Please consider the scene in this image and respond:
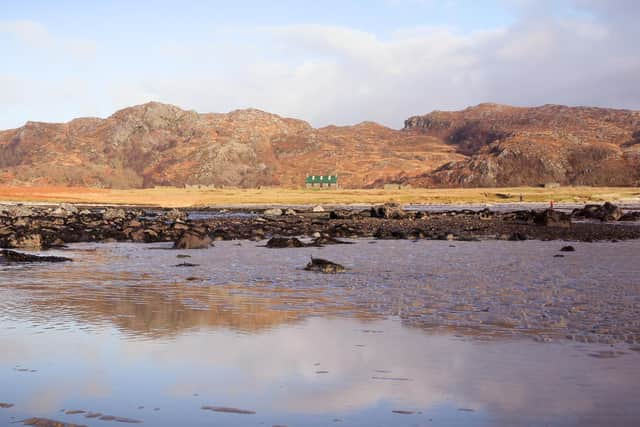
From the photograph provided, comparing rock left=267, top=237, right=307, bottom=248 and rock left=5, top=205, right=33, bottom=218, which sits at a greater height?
rock left=5, top=205, right=33, bottom=218

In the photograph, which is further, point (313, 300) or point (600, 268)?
point (600, 268)

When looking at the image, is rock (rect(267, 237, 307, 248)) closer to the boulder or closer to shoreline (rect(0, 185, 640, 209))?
the boulder

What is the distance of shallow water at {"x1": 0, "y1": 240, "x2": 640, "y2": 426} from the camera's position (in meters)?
6.52

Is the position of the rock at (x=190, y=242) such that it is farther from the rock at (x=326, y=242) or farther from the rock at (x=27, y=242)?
the rock at (x=27, y=242)

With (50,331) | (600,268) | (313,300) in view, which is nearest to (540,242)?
(600,268)

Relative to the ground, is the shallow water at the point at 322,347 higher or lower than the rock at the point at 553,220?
lower

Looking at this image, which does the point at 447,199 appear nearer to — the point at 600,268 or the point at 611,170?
the point at 600,268

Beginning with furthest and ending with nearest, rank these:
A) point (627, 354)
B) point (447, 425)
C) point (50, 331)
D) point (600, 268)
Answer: point (600, 268), point (50, 331), point (627, 354), point (447, 425)

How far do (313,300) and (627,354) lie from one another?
20.1ft

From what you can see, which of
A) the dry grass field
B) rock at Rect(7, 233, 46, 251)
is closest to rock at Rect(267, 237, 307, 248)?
rock at Rect(7, 233, 46, 251)

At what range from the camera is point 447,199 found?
10431cm

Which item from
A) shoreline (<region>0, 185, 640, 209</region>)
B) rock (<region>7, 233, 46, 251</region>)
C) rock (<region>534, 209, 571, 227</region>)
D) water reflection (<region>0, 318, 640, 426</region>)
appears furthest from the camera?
shoreline (<region>0, 185, 640, 209</region>)

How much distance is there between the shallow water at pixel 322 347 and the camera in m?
6.52

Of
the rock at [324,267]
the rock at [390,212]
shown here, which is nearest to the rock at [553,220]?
the rock at [390,212]
